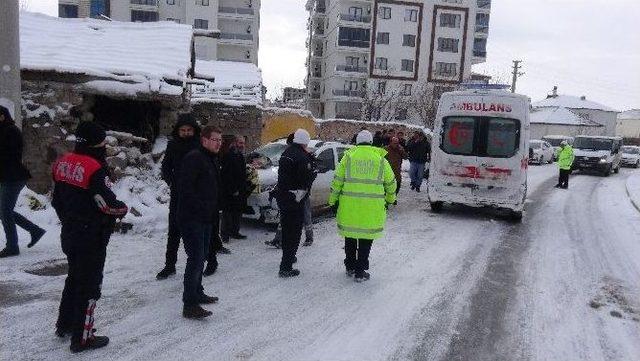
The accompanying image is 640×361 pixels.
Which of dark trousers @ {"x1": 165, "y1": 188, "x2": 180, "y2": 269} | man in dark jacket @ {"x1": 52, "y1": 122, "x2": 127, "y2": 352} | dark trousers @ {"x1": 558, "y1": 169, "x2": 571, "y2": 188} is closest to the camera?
man in dark jacket @ {"x1": 52, "y1": 122, "x2": 127, "y2": 352}

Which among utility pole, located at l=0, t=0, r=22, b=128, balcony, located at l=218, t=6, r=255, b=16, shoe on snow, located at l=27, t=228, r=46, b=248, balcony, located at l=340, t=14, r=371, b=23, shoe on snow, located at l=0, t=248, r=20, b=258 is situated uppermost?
balcony, located at l=340, t=14, r=371, b=23

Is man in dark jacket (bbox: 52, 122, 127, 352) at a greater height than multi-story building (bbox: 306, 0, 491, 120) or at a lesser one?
lesser

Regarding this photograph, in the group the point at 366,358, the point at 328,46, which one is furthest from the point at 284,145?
the point at 328,46

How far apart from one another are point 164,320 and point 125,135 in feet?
17.8

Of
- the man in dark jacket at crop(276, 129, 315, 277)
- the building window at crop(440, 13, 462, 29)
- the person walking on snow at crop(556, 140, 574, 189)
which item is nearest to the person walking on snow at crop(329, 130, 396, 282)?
→ the man in dark jacket at crop(276, 129, 315, 277)

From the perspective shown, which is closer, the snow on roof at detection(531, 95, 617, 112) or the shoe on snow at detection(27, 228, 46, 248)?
the shoe on snow at detection(27, 228, 46, 248)

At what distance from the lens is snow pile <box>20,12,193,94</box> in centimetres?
914

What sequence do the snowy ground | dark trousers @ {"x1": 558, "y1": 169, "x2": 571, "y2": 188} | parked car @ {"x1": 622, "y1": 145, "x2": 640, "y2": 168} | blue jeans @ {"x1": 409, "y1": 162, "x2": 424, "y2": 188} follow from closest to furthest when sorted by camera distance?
the snowy ground < blue jeans @ {"x1": 409, "y1": 162, "x2": 424, "y2": 188} < dark trousers @ {"x1": 558, "y1": 169, "x2": 571, "y2": 188} < parked car @ {"x1": 622, "y1": 145, "x2": 640, "y2": 168}

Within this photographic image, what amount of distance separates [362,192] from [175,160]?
2244mm

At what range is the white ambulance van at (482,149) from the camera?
10.3m

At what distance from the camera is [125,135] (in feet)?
29.5

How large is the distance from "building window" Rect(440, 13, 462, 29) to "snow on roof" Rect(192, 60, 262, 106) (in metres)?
36.5

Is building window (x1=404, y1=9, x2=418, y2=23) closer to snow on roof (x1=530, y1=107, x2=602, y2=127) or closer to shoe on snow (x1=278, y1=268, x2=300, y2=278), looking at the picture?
snow on roof (x1=530, y1=107, x2=602, y2=127)

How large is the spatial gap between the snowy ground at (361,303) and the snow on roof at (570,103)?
74053 millimetres
